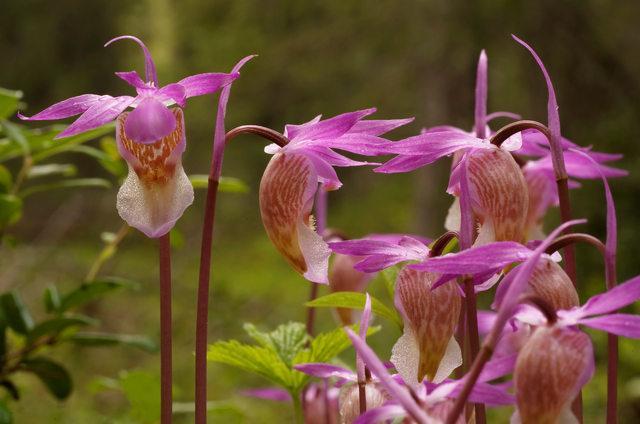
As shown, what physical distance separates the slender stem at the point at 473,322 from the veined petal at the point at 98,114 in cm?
26

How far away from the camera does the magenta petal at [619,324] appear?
18.8 inches

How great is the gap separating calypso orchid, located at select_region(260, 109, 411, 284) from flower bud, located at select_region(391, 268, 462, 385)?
0.07 meters

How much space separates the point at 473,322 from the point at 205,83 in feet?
0.81

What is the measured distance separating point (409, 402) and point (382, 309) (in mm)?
294

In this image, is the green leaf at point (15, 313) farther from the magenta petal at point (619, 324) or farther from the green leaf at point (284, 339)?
the magenta petal at point (619, 324)

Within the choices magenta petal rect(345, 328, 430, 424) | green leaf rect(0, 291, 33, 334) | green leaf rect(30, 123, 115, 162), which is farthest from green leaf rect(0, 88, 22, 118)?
magenta petal rect(345, 328, 430, 424)

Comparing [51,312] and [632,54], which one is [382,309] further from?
[632,54]

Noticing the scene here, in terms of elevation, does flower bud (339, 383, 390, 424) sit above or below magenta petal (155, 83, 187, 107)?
below

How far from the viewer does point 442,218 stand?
4184 millimetres

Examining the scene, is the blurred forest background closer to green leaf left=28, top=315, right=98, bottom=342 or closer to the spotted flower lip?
→ green leaf left=28, top=315, right=98, bottom=342

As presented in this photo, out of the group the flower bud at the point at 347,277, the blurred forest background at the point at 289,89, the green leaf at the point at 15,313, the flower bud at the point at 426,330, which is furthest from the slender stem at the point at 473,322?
the green leaf at the point at 15,313

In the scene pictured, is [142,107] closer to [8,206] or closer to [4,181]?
[8,206]

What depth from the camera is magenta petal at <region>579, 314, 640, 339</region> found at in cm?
48

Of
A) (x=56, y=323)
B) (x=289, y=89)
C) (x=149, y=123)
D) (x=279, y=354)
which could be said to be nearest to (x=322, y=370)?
(x=279, y=354)
